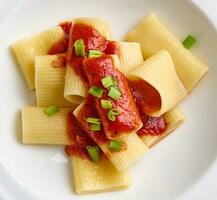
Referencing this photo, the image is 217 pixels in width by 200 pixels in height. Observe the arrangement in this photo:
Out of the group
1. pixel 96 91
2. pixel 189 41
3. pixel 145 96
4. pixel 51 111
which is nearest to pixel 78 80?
pixel 96 91

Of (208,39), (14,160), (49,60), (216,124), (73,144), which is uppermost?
(208,39)

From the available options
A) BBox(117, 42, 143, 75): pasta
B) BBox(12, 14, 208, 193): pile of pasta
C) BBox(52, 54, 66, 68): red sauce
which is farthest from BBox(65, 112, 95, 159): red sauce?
Answer: BBox(117, 42, 143, 75): pasta

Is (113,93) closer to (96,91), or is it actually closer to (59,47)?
(96,91)

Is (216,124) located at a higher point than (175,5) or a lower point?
lower

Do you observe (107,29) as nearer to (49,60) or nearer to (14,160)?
(49,60)

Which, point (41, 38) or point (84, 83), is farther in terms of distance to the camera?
point (41, 38)

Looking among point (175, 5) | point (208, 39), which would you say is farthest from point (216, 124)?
point (175, 5)
